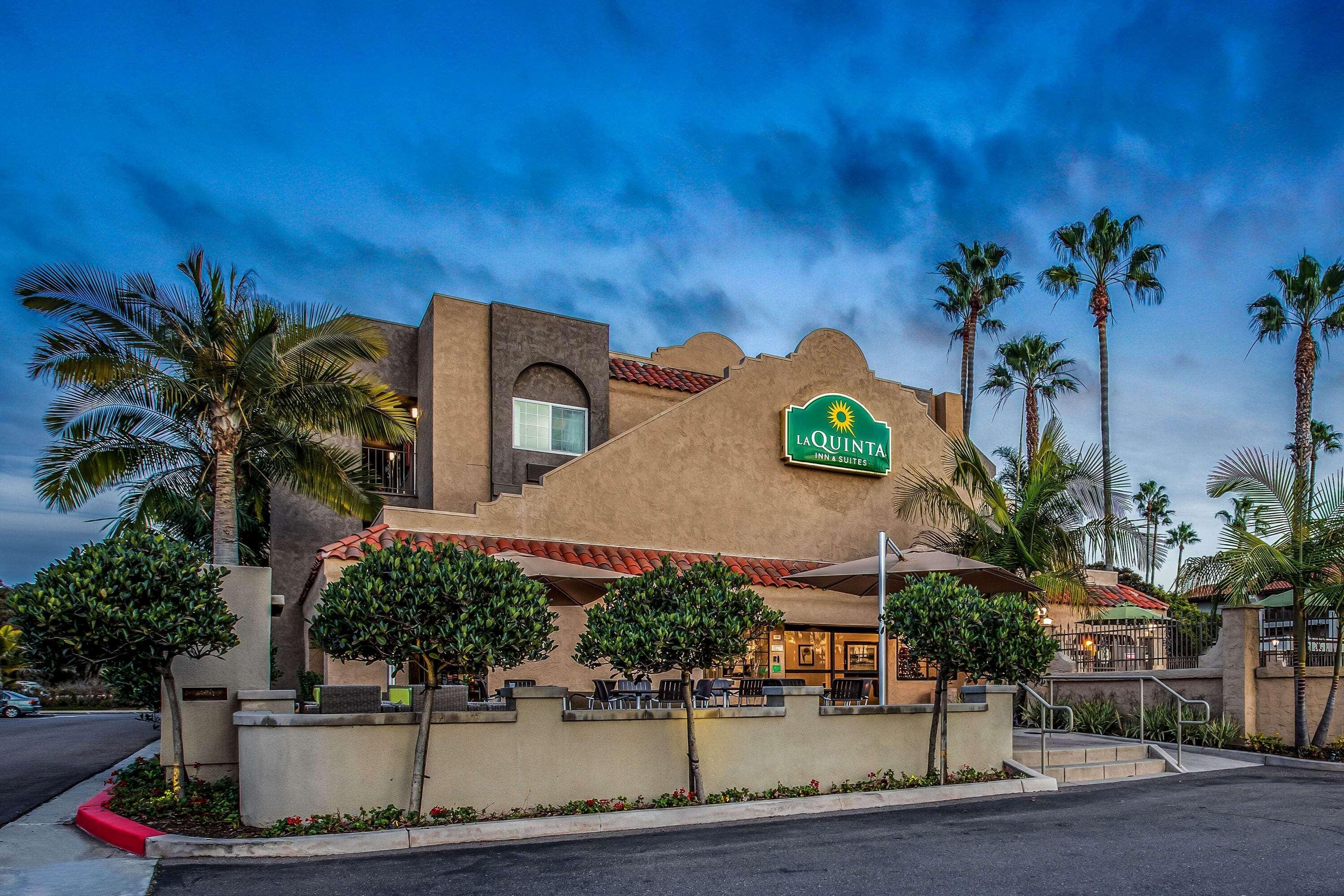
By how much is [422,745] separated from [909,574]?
27.4 ft

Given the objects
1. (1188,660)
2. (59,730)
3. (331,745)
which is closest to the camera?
(331,745)

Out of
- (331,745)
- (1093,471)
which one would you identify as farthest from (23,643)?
(1093,471)

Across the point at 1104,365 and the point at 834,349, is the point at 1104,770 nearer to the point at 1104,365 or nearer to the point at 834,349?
the point at 834,349

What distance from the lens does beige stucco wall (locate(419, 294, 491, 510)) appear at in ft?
68.8

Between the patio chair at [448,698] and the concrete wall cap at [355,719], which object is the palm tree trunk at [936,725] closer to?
the concrete wall cap at [355,719]

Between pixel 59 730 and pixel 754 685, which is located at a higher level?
pixel 754 685

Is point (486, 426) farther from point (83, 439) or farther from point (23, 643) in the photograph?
point (23, 643)

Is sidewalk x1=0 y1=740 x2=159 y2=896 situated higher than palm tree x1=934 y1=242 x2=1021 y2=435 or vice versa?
palm tree x1=934 y1=242 x2=1021 y2=435

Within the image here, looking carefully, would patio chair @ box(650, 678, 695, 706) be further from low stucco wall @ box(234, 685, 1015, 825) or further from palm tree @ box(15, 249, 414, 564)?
palm tree @ box(15, 249, 414, 564)

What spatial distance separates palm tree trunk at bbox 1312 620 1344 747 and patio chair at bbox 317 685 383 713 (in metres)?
16.0

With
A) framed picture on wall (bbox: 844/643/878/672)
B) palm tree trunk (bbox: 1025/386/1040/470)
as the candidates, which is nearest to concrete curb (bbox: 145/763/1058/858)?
framed picture on wall (bbox: 844/643/878/672)

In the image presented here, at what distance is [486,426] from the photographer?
21562 mm

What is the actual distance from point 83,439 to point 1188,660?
20398 mm

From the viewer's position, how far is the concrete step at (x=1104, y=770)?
14.9 meters
